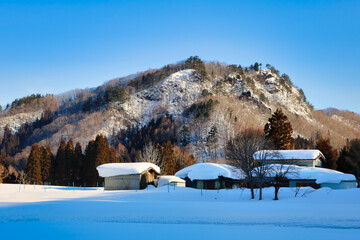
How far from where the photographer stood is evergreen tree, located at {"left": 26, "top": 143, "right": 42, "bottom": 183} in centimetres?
6034

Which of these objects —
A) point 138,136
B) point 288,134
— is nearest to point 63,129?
point 138,136

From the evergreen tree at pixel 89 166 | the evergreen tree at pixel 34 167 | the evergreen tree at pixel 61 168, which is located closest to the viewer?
the evergreen tree at pixel 34 167

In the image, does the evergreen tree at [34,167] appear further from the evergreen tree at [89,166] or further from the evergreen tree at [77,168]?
the evergreen tree at [89,166]

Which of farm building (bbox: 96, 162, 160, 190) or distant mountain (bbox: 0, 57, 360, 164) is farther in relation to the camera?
distant mountain (bbox: 0, 57, 360, 164)

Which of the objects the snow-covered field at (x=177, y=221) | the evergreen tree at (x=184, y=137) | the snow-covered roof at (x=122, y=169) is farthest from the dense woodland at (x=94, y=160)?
the evergreen tree at (x=184, y=137)

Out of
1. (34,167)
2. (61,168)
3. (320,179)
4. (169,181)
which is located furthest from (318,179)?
(34,167)

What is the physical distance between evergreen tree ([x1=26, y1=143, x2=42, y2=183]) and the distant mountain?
55.0 meters

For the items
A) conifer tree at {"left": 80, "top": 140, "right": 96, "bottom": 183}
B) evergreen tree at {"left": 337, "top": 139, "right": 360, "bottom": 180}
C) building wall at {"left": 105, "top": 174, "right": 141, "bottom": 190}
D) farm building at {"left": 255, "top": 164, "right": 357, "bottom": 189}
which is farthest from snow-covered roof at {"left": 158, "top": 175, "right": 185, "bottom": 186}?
evergreen tree at {"left": 337, "top": 139, "right": 360, "bottom": 180}

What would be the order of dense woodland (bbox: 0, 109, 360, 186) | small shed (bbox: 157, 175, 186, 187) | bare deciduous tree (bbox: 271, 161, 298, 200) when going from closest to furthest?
bare deciduous tree (bbox: 271, 161, 298, 200) < small shed (bbox: 157, 175, 186, 187) < dense woodland (bbox: 0, 109, 360, 186)

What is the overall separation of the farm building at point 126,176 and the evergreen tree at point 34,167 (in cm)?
1890

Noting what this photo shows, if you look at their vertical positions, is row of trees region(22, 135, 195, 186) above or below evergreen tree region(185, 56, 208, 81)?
below

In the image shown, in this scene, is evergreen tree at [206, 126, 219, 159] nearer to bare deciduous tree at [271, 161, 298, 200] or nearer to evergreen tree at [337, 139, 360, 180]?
evergreen tree at [337, 139, 360, 180]

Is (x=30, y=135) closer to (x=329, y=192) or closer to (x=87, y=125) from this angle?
(x=87, y=125)

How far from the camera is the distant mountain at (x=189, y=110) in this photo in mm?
130625
